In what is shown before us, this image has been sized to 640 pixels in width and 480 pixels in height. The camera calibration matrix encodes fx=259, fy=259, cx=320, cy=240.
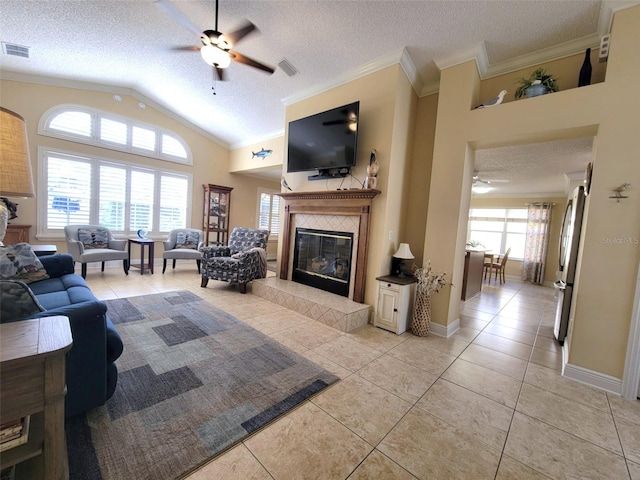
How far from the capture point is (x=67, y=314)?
4.45 ft

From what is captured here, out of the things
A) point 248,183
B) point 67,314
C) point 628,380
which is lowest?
point 628,380

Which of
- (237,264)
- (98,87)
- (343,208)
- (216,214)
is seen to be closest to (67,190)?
(98,87)

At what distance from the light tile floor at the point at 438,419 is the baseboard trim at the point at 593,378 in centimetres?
7

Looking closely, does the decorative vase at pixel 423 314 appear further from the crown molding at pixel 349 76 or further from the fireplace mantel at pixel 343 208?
the crown molding at pixel 349 76

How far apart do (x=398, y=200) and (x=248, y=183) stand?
17.4 feet

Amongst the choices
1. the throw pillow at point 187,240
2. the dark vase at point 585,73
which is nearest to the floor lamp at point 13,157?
the dark vase at point 585,73

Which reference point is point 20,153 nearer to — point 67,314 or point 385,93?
point 67,314

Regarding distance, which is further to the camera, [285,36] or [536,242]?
[536,242]

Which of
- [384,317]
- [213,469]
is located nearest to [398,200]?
[384,317]

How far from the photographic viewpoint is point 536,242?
700 centimetres

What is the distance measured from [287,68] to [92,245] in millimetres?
4639

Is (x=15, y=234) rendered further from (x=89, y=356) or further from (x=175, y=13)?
(x=89, y=356)

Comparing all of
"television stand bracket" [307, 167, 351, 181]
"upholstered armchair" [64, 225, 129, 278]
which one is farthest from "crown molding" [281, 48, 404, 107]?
"upholstered armchair" [64, 225, 129, 278]

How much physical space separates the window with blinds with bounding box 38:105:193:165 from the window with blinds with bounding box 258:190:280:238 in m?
2.20
